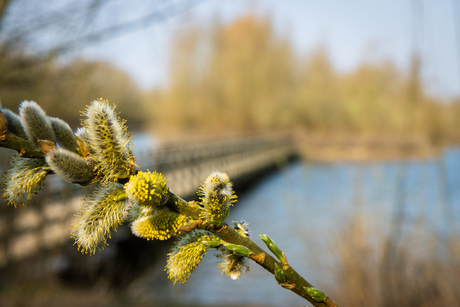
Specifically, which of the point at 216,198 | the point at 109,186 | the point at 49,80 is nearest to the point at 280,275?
the point at 216,198

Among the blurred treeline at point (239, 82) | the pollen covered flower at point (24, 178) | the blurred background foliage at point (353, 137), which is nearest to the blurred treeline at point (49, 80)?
the blurred background foliage at point (353, 137)

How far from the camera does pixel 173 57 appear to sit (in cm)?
4378

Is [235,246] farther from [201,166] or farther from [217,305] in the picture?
[201,166]

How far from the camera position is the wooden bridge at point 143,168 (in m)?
6.82

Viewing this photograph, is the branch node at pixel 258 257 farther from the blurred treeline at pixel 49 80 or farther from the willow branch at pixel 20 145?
the blurred treeline at pixel 49 80

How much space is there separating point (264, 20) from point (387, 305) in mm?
46320

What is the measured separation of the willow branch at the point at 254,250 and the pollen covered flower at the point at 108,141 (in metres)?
0.10

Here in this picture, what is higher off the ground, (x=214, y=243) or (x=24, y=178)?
(x=24, y=178)

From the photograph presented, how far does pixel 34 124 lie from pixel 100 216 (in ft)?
0.59

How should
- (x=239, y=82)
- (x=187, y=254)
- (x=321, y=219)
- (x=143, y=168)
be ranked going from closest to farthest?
(x=187, y=254) → (x=143, y=168) → (x=321, y=219) → (x=239, y=82)

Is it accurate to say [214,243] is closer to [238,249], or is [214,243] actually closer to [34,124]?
[238,249]

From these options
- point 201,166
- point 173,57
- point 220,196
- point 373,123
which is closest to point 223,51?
point 173,57

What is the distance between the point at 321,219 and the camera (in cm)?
A: 1173

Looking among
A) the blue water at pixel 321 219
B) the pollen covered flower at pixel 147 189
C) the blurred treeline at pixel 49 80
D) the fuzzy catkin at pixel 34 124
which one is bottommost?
the blue water at pixel 321 219
